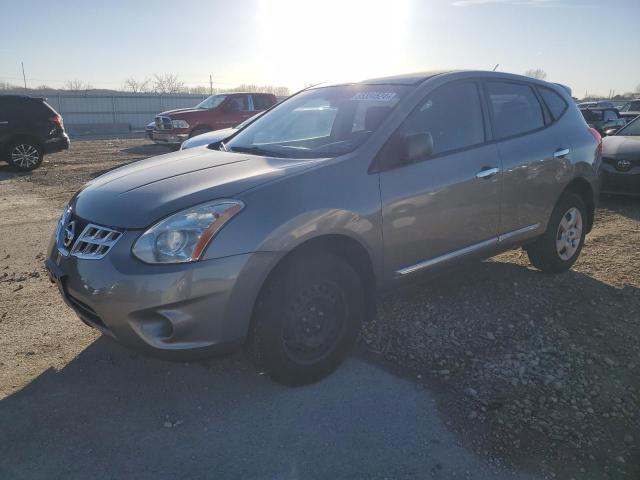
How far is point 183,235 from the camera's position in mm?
2623

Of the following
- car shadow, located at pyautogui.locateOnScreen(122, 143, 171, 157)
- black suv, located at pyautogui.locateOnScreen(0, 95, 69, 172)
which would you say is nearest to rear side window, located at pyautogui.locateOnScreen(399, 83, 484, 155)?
black suv, located at pyautogui.locateOnScreen(0, 95, 69, 172)

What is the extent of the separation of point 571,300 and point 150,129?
15.4 metres

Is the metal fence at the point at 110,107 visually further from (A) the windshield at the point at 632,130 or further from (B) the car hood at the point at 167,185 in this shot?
(B) the car hood at the point at 167,185

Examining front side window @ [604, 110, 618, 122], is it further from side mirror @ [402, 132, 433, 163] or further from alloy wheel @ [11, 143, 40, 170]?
alloy wheel @ [11, 143, 40, 170]

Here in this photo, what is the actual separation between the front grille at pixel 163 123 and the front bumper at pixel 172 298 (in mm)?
13849

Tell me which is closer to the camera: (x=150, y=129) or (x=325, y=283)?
(x=325, y=283)

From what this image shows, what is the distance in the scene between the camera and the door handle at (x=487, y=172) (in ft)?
12.3

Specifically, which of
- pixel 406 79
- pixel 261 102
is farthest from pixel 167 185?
pixel 261 102

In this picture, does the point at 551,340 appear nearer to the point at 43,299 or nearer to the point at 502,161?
the point at 502,161

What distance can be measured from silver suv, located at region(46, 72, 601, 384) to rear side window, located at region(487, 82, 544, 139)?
1 cm

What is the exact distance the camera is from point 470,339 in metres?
3.61

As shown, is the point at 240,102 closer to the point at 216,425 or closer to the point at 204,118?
the point at 204,118

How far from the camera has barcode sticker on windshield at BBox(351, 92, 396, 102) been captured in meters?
3.59

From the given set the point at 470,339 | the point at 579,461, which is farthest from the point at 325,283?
the point at 579,461
